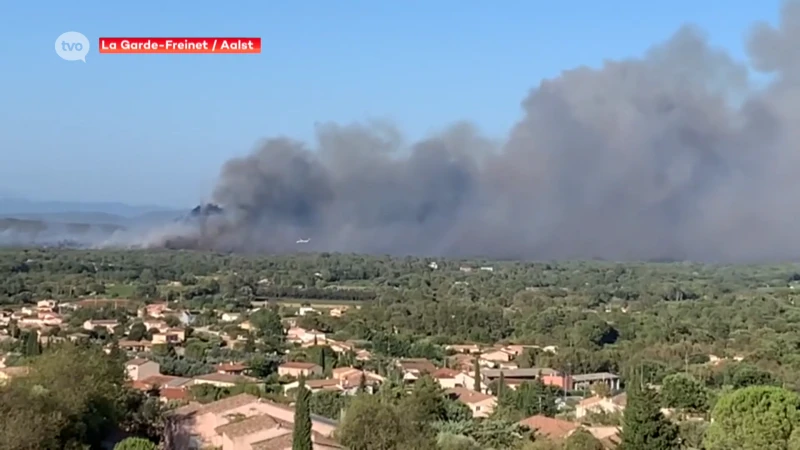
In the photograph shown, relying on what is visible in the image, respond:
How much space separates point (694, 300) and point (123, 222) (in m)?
19.6

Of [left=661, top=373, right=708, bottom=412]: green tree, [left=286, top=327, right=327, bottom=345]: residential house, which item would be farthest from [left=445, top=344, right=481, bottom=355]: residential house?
[left=661, top=373, right=708, bottom=412]: green tree

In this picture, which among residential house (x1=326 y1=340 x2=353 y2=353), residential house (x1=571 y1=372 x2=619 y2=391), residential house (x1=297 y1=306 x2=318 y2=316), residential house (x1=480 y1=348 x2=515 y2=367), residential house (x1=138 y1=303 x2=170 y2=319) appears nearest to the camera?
residential house (x1=571 y1=372 x2=619 y2=391)

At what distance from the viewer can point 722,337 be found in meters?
27.4

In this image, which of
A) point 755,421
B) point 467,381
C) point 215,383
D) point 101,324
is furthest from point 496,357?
point 755,421

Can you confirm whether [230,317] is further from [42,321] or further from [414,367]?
[414,367]

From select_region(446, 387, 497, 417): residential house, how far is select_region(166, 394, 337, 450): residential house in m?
3.74

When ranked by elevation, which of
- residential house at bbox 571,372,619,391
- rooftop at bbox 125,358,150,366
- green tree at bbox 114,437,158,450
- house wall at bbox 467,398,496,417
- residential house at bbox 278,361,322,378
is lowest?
residential house at bbox 571,372,619,391

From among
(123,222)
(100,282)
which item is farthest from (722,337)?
(100,282)

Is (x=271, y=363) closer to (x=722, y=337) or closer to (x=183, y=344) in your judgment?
(x=183, y=344)

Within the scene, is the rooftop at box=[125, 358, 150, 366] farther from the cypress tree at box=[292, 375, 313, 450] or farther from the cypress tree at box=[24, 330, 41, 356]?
the cypress tree at box=[292, 375, 313, 450]

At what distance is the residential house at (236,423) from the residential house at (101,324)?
13.3 meters

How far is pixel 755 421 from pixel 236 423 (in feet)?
20.0

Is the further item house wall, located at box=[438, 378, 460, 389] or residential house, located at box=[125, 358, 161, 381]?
house wall, located at box=[438, 378, 460, 389]

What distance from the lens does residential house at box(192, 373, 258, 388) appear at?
747 inches
